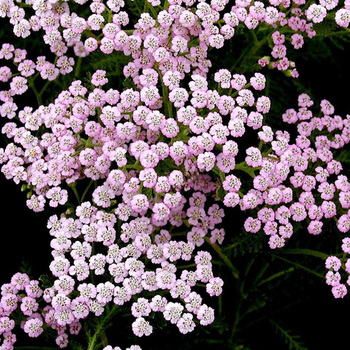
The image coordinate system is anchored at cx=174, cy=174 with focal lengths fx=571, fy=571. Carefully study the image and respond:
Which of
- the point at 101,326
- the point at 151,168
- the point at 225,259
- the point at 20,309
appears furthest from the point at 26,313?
the point at 225,259

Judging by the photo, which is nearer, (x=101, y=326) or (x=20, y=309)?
(x=101, y=326)

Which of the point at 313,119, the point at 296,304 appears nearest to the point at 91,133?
the point at 313,119

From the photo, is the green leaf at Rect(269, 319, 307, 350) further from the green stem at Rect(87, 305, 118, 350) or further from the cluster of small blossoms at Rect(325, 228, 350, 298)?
the green stem at Rect(87, 305, 118, 350)

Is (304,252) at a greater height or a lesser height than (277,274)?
greater

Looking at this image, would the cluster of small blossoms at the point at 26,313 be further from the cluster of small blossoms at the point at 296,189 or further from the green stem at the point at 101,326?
the cluster of small blossoms at the point at 296,189

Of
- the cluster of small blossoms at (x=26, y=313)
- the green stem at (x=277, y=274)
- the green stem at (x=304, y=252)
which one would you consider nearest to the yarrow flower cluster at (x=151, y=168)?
the cluster of small blossoms at (x=26, y=313)

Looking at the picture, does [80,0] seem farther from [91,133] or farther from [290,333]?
[290,333]

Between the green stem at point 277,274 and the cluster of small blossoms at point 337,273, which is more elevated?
the cluster of small blossoms at point 337,273

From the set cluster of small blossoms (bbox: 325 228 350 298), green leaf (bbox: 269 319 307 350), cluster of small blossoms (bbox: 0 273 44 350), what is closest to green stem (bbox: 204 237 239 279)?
green leaf (bbox: 269 319 307 350)

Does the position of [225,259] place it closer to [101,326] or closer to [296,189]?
[296,189]
